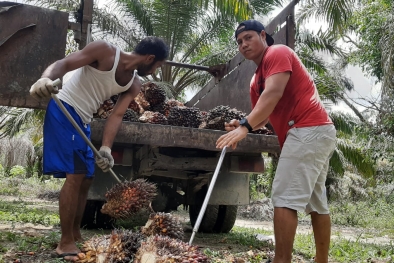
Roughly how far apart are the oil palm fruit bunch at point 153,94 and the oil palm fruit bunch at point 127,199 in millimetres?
1756

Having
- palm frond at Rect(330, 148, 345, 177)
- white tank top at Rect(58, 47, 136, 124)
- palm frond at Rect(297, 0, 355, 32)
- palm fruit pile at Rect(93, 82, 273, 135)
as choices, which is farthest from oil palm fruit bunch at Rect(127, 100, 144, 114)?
palm frond at Rect(330, 148, 345, 177)

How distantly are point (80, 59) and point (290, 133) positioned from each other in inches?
69.4

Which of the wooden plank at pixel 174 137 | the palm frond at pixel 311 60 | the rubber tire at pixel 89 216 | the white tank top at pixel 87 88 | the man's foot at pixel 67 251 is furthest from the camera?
the palm frond at pixel 311 60

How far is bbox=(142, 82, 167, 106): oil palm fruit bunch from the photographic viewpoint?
200 inches

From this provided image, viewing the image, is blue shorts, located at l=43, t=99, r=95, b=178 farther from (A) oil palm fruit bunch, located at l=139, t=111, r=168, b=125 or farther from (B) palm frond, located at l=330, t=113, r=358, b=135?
(B) palm frond, located at l=330, t=113, r=358, b=135

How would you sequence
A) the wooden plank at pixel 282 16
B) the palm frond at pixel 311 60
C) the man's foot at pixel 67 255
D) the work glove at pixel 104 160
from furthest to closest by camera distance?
1. the palm frond at pixel 311 60
2. the wooden plank at pixel 282 16
3. the work glove at pixel 104 160
4. the man's foot at pixel 67 255

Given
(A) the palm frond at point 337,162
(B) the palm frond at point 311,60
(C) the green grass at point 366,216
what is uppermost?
(B) the palm frond at point 311,60

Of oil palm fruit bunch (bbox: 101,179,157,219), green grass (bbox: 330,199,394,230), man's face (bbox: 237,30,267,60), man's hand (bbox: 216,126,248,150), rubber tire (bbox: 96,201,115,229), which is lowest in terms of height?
green grass (bbox: 330,199,394,230)

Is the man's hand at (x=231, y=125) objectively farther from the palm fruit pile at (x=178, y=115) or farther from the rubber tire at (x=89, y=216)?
the rubber tire at (x=89, y=216)

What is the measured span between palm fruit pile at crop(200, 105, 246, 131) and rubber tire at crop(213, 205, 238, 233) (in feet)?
6.11

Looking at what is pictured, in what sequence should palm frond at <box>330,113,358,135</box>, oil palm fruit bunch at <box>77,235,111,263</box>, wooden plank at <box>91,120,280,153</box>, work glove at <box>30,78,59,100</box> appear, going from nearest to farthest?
1. oil palm fruit bunch at <box>77,235,111,263</box>
2. work glove at <box>30,78,59,100</box>
3. wooden plank at <box>91,120,280,153</box>
4. palm frond at <box>330,113,358,135</box>

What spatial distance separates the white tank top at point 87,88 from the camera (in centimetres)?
371

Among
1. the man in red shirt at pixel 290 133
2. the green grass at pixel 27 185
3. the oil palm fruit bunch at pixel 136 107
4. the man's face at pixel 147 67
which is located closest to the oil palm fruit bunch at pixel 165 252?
the man in red shirt at pixel 290 133

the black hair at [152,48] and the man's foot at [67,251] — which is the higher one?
the black hair at [152,48]
